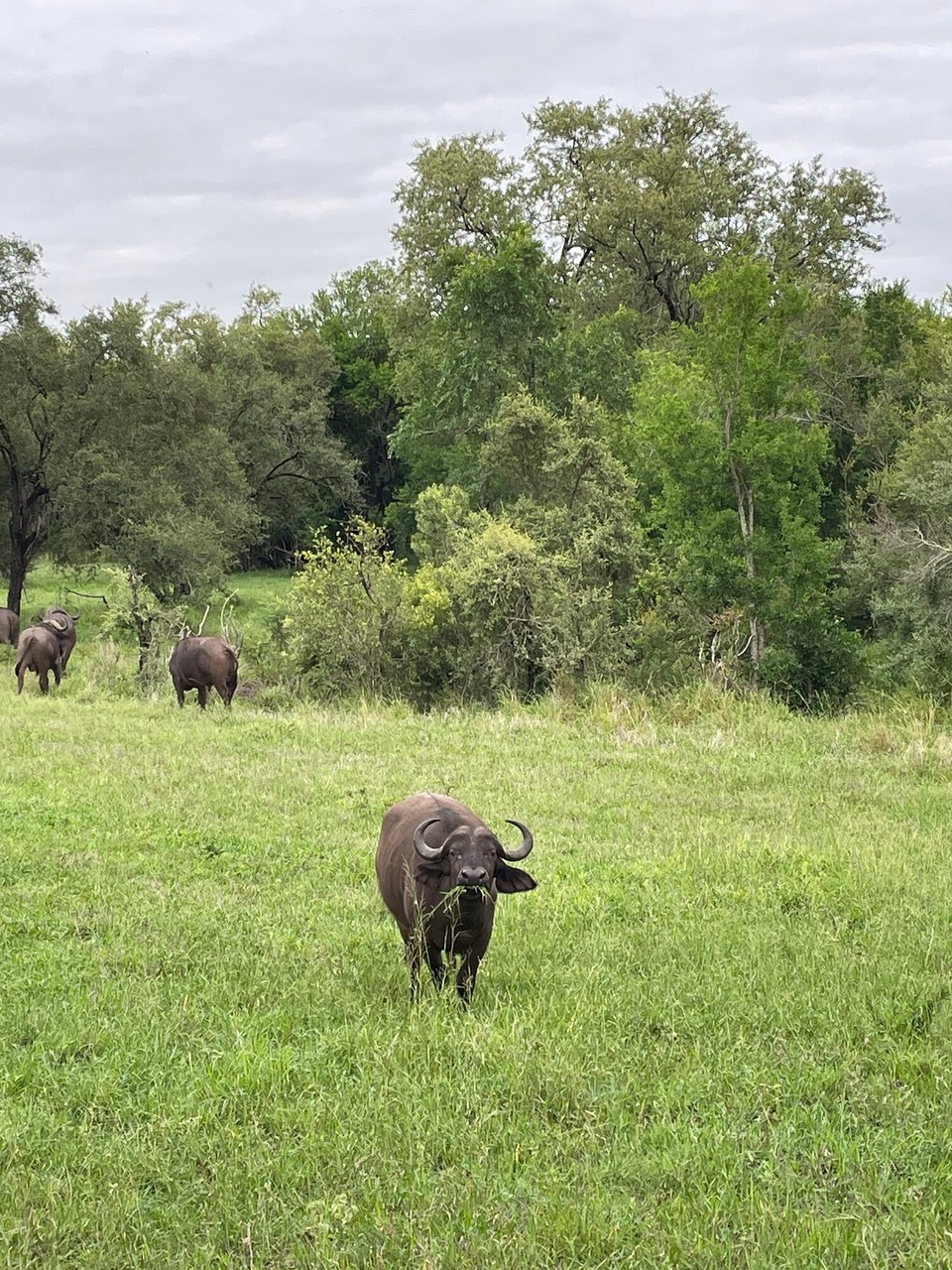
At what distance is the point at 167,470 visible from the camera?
31266mm

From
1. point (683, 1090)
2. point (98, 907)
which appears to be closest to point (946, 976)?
point (683, 1090)

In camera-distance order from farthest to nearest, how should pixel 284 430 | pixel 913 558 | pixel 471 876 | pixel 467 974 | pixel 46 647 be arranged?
pixel 284 430
pixel 913 558
pixel 46 647
pixel 467 974
pixel 471 876

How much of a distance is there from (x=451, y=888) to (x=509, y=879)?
1.44ft

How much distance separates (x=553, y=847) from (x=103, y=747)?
276 inches

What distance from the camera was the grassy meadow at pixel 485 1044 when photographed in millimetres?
3943

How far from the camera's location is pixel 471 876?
5918mm

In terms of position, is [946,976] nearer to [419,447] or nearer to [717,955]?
[717,955]

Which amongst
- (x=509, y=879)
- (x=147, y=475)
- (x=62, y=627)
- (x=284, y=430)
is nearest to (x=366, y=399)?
(x=284, y=430)

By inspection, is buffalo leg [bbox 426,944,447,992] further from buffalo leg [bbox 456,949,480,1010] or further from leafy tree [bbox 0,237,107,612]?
leafy tree [bbox 0,237,107,612]

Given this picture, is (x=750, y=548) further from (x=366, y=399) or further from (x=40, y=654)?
(x=366, y=399)

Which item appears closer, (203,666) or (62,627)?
(203,666)

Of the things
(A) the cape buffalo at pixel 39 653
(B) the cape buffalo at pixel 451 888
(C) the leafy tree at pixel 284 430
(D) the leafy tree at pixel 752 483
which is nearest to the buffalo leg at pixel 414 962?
(B) the cape buffalo at pixel 451 888

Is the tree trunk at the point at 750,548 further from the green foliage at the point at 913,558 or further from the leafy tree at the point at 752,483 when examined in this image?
the green foliage at the point at 913,558

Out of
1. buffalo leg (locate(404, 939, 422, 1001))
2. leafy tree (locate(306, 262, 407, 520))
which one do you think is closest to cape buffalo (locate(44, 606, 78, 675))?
buffalo leg (locate(404, 939, 422, 1001))
